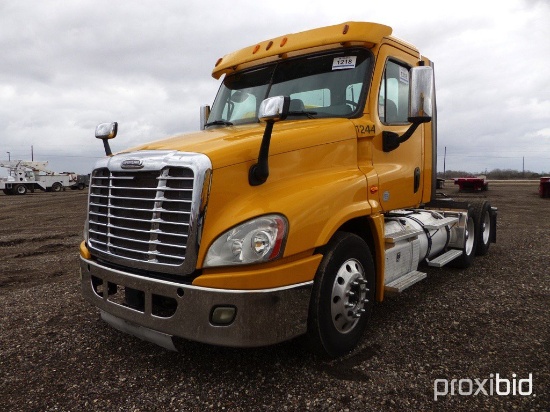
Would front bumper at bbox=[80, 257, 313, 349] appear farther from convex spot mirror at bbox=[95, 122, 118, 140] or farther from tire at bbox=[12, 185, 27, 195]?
tire at bbox=[12, 185, 27, 195]

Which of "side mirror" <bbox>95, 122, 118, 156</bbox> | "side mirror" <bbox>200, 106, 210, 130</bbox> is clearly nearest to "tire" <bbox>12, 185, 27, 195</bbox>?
"side mirror" <bbox>200, 106, 210, 130</bbox>

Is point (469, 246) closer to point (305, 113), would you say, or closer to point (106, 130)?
point (305, 113)

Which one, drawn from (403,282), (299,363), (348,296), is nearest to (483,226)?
(403,282)

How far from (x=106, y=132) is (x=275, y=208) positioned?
2147 mm

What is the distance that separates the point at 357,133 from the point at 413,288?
2.61 metres

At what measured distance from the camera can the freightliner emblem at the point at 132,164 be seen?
119 inches

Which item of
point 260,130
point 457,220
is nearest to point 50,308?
point 260,130

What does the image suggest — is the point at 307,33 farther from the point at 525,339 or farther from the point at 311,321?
the point at 525,339

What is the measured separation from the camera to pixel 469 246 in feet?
22.2

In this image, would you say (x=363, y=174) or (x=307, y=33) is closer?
(x=363, y=174)

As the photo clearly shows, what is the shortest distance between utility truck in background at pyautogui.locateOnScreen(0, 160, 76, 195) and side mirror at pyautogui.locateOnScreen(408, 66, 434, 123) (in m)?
39.2

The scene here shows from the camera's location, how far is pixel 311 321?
3088mm

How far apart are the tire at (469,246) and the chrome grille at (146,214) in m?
4.95

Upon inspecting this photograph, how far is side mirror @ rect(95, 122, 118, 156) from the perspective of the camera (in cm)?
400
